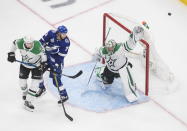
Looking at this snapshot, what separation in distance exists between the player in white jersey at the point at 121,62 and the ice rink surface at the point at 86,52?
0.23 metres

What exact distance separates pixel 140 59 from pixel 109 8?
1.46 m

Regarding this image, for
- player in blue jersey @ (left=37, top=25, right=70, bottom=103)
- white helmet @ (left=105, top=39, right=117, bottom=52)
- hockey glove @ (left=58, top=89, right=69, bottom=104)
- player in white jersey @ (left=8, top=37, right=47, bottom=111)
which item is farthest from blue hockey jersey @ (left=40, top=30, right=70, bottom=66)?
white helmet @ (left=105, top=39, right=117, bottom=52)

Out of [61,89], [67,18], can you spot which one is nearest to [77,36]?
[67,18]

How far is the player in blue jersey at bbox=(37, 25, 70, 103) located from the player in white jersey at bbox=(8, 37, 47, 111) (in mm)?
112

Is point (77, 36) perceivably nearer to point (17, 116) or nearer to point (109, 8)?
point (109, 8)

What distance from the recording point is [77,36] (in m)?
6.73

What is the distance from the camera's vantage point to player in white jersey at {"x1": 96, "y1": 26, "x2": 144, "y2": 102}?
212 inches

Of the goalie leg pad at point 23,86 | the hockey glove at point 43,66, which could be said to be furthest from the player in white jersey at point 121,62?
the goalie leg pad at point 23,86

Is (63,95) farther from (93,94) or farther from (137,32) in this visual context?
(137,32)

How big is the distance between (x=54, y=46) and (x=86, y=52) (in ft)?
4.37

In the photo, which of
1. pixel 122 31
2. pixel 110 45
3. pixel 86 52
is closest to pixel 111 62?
pixel 110 45

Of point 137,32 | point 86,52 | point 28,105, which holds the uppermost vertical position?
point 137,32

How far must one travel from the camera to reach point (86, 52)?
6438 mm

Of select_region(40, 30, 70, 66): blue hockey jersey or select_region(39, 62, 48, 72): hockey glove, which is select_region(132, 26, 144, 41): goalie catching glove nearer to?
select_region(40, 30, 70, 66): blue hockey jersey
